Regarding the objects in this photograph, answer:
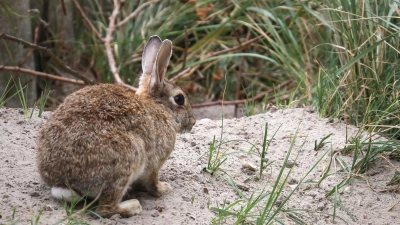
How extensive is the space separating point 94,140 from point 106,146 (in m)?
0.07

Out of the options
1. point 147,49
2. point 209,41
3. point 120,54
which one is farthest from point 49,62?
point 147,49

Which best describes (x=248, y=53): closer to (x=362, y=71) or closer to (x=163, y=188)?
(x=362, y=71)

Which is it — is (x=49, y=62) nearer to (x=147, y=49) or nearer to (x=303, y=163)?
(x=147, y=49)

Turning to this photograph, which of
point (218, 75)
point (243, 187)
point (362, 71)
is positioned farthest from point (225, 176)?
point (218, 75)

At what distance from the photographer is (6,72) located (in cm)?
657

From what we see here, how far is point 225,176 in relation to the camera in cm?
453

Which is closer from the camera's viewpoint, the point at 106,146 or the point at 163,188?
the point at 106,146

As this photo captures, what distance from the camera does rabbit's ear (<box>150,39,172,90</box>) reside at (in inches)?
169

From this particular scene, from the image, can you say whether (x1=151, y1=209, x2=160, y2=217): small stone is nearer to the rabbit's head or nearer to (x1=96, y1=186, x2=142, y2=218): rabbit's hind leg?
(x1=96, y1=186, x2=142, y2=218): rabbit's hind leg

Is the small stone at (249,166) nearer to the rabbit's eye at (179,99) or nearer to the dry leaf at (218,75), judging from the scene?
the rabbit's eye at (179,99)

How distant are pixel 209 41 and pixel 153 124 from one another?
3.40 m

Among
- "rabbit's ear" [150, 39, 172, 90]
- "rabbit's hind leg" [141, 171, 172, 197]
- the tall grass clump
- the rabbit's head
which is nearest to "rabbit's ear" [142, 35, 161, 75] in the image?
the rabbit's head

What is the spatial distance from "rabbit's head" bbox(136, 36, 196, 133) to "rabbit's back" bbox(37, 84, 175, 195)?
31cm

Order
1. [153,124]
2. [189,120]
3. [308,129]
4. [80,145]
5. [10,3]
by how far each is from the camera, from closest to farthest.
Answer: [80,145] → [153,124] → [189,120] → [308,129] → [10,3]
